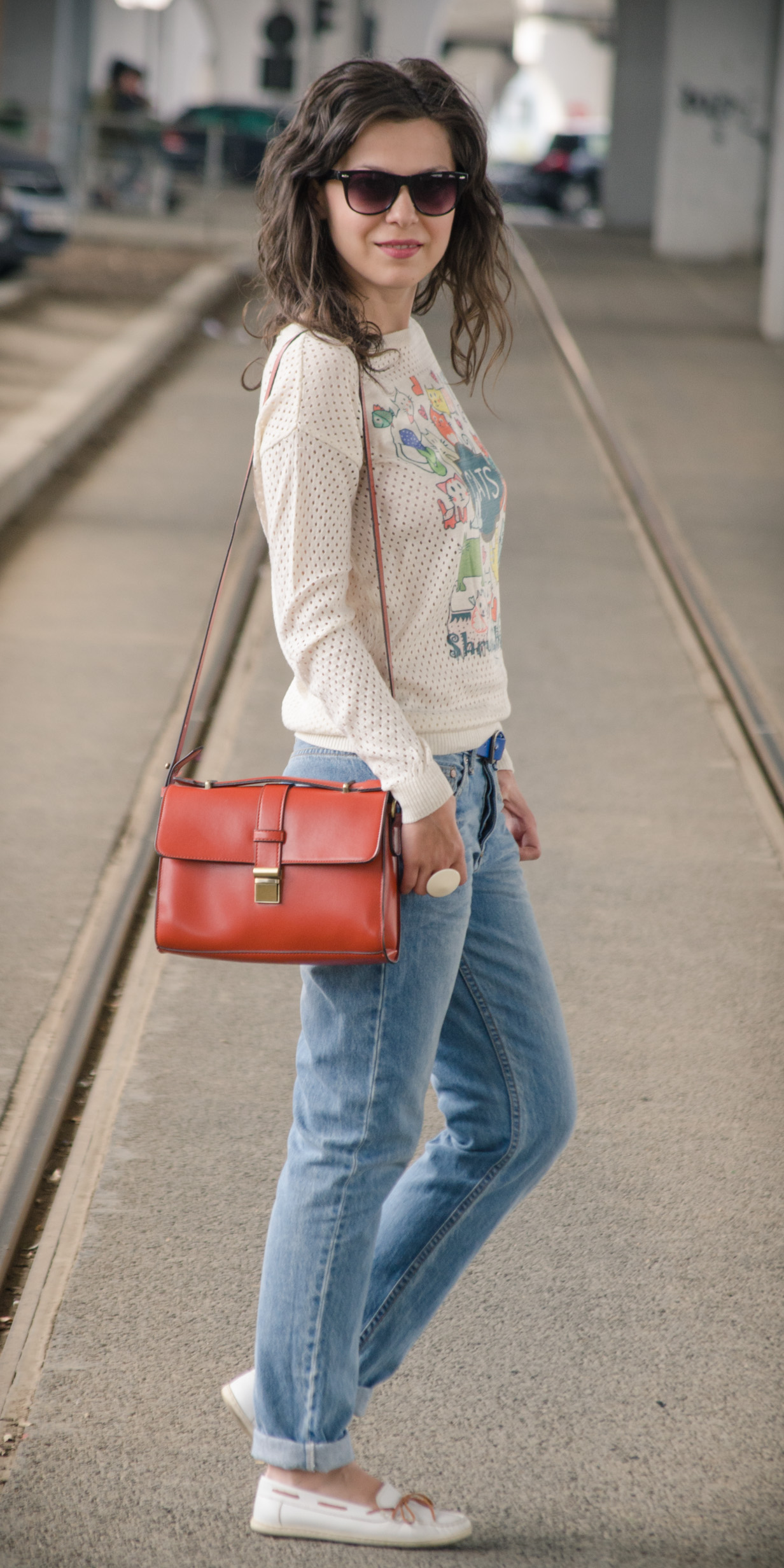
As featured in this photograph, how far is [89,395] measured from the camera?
37.4 ft

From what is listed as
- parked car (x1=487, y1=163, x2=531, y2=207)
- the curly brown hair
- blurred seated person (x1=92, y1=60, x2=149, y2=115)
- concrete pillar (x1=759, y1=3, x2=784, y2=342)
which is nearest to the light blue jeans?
the curly brown hair

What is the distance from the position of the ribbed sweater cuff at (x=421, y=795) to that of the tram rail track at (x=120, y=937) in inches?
44.0

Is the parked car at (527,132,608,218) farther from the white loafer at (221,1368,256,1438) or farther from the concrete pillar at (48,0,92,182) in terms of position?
the white loafer at (221,1368,256,1438)

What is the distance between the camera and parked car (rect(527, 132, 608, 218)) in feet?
134

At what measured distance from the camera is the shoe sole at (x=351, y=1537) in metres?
2.10

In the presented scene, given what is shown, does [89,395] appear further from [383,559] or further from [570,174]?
[570,174]

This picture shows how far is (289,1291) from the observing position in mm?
2031

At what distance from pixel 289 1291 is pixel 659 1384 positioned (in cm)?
80

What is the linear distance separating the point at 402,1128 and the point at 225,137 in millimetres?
33312

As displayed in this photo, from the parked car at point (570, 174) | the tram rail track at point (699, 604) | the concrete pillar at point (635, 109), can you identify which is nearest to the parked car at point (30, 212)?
the tram rail track at point (699, 604)

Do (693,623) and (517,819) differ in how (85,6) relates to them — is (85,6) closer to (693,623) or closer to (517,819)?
(693,623)

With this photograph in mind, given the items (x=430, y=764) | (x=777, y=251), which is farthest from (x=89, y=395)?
(x=430, y=764)

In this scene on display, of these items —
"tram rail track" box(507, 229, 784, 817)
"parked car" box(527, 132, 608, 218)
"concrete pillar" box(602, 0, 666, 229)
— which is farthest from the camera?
"parked car" box(527, 132, 608, 218)

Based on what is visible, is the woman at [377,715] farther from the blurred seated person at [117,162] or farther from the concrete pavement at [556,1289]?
the blurred seated person at [117,162]
